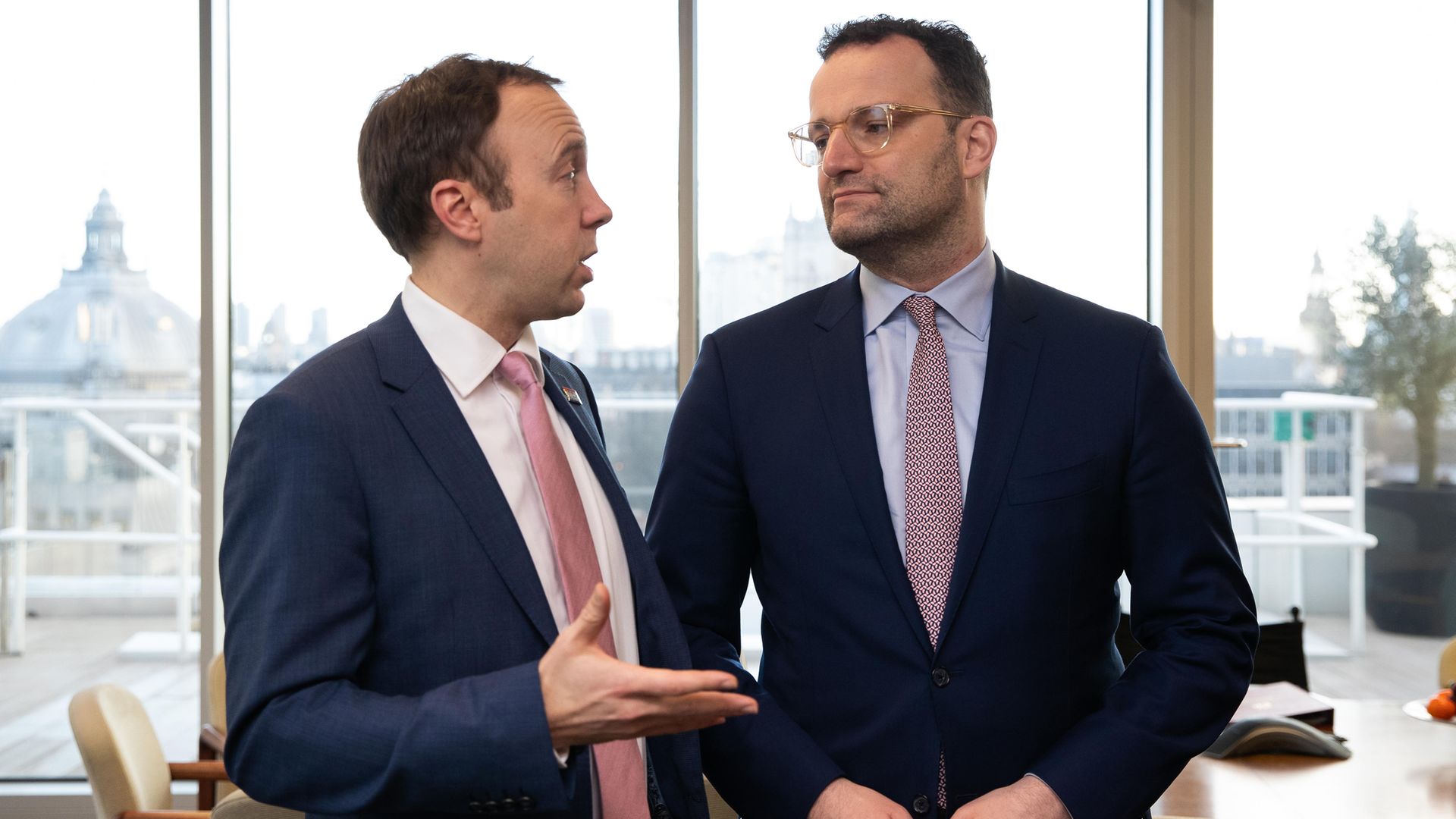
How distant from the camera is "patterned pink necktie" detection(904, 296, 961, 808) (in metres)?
1.59

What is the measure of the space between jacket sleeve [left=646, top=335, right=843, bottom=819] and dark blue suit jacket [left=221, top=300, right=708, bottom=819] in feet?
0.91

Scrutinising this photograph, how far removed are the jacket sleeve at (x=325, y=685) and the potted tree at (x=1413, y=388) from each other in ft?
13.2

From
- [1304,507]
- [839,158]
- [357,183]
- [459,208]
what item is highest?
[357,183]

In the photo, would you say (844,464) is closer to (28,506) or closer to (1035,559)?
(1035,559)

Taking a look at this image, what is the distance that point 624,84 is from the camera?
13.9 feet

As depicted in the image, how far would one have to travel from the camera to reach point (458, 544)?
1.32 meters

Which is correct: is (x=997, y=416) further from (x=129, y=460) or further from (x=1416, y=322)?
(x=129, y=460)

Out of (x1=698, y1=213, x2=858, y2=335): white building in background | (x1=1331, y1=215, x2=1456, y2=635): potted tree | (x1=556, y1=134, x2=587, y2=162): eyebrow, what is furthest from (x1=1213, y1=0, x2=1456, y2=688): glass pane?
(x1=556, y1=134, x2=587, y2=162): eyebrow

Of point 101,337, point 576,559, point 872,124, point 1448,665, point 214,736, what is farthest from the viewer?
point 101,337

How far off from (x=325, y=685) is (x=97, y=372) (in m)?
3.70

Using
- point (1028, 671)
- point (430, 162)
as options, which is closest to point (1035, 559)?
point (1028, 671)

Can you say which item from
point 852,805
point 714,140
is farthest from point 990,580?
point 714,140

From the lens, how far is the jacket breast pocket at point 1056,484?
1.58 metres

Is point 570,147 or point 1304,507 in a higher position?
point 570,147
